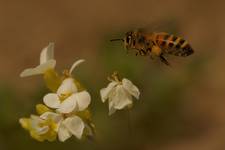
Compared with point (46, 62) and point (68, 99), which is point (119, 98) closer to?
point (68, 99)

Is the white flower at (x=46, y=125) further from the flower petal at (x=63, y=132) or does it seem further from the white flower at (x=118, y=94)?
the white flower at (x=118, y=94)

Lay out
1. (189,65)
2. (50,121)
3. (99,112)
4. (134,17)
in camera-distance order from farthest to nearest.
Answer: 1. (134,17)
2. (189,65)
3. (99,112)
4. (50,121)

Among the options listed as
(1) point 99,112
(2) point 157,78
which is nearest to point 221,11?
(2) point 157,78

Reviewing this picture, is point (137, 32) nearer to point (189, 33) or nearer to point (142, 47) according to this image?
point (142, 47)

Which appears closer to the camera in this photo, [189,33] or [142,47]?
[142,47]

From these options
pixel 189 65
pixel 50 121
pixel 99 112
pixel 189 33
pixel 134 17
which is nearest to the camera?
pixel 50 121

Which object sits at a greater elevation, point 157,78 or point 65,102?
point 65,102

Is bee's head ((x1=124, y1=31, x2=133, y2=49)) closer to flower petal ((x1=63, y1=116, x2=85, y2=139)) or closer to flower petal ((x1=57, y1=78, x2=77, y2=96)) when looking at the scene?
flower petal ((x1=57, y1=78, x2=77, y2=96))

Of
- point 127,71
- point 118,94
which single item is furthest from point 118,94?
point 127,71
